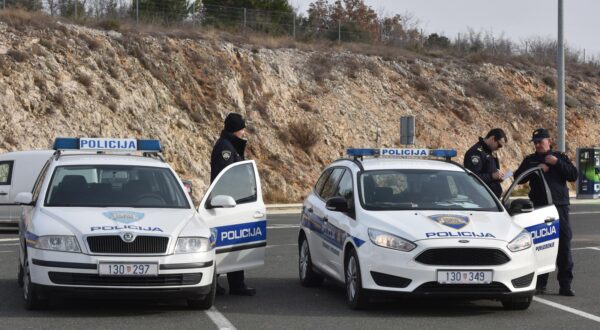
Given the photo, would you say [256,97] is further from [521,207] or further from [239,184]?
[521,207]

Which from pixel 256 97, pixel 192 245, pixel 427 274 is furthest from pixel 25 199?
pixel 256 97

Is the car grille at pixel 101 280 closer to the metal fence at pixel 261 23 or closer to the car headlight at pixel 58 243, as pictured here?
the car headlight at pixel 58 243

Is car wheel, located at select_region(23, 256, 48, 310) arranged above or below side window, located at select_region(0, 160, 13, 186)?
below

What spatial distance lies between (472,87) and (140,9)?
16459 millimetres

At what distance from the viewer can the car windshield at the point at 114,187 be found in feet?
35.8

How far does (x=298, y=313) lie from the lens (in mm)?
10562

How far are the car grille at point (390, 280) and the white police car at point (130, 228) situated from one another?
1589 mm

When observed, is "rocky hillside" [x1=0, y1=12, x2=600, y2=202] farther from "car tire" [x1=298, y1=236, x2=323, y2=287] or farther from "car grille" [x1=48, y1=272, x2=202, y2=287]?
"car grille" [x1=48, y1=272, x2=202, y2=287]

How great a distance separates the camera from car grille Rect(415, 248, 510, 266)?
10.1 meters

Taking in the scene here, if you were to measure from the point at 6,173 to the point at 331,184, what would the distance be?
12602 mm

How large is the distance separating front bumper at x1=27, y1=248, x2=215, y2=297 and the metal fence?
34160mm

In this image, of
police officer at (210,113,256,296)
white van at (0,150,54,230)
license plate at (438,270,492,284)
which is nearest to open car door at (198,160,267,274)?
police officer at (210,113,256,296)

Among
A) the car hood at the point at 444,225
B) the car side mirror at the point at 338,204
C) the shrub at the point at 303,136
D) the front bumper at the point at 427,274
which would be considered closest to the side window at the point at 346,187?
the car side mirror at the point at 338,204

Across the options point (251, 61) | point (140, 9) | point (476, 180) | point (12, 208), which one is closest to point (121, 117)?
point (251, 61)
